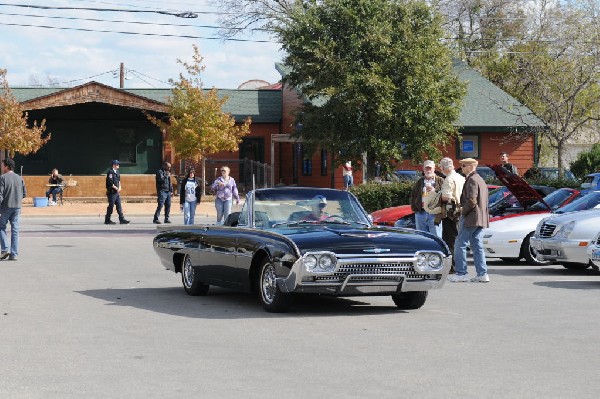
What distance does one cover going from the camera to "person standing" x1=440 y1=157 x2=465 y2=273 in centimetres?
1700

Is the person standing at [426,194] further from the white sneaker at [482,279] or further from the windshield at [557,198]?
the windshield at [557,198]

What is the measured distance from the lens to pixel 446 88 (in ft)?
105

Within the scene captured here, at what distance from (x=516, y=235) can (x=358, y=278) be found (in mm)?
8390

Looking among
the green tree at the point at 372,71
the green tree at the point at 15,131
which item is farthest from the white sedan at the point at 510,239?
the green tree at the point at 15,131

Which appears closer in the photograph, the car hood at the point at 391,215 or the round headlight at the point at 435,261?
the round headlight at the point at 435,261

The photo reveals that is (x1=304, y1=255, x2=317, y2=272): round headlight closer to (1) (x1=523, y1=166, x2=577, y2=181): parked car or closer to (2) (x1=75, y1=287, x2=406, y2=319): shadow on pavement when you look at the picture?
(2) (x1=75, y1=287, x2=406, y2=319): shadow on pavement

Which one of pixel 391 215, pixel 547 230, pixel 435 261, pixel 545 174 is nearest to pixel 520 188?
pixel 547 230

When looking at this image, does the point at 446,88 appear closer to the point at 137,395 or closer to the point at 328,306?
the point at 328,306

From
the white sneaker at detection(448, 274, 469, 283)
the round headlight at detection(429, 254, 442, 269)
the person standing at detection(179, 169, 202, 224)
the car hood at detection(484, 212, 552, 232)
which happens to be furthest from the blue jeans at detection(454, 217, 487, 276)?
the person standing at detection(179, 169, 202, 224)

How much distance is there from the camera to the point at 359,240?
39.4 feet

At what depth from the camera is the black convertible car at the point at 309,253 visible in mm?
11820

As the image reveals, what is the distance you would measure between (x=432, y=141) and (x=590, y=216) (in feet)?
48.3

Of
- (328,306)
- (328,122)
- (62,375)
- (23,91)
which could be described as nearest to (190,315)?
(328,306)

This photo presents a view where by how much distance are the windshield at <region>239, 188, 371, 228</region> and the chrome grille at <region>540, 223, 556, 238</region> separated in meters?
5.32
